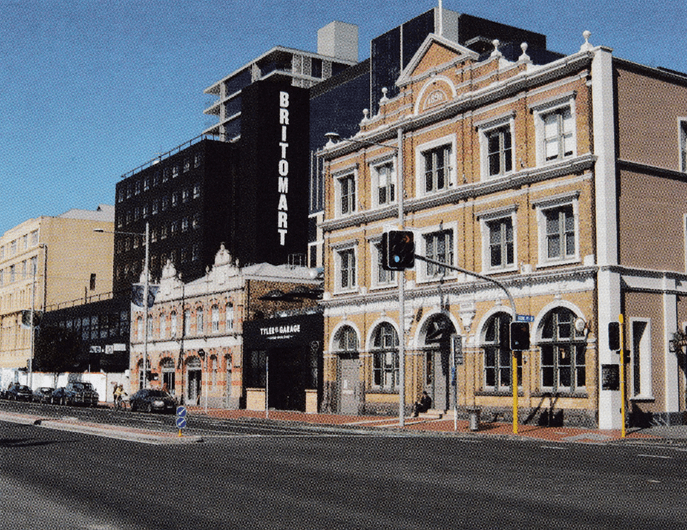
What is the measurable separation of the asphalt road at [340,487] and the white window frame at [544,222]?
33.9 ft

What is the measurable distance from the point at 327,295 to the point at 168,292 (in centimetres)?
2275

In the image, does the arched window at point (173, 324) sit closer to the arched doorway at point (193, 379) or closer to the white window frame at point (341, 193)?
the arched doorway at point (193, 379)

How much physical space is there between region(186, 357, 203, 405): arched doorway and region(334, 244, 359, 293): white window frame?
18.1 meters

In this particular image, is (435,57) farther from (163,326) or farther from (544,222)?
(163,326)

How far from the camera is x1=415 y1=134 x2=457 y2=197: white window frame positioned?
119 feet

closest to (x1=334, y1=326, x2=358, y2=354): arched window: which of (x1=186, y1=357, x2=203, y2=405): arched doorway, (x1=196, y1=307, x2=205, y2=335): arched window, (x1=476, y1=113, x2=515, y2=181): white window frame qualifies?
(x1=476, y1=113, x2=515, y2=181): white window frame

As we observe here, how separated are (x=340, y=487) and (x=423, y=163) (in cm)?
2650

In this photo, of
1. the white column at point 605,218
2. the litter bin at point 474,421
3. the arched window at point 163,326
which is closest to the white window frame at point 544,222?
the white column at point 605,218

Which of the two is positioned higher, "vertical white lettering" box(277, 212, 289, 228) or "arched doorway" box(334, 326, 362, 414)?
"vertical white lettering" box(277, 212, 289, 228)

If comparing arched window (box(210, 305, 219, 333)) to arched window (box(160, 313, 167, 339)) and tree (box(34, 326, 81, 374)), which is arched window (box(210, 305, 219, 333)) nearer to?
arched window (box(160, 313, 167, 339))

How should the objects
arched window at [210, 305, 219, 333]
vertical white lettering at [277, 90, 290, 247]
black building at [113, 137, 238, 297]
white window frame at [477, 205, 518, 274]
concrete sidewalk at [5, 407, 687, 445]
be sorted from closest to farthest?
concrete sidewalk at [5, 407, 687, 445] → white window frame at [477, 205, 518, 274] → arched window at [210, 305, 219, 333] → vertical white lettering at [277, 90, 290, 247] → black building at [113, 137, 238, 297]

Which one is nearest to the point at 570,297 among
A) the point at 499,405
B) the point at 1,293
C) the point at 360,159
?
the point at 499,405

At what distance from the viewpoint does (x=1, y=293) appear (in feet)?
367

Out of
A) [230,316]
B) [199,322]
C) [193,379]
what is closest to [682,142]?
[230,316]
